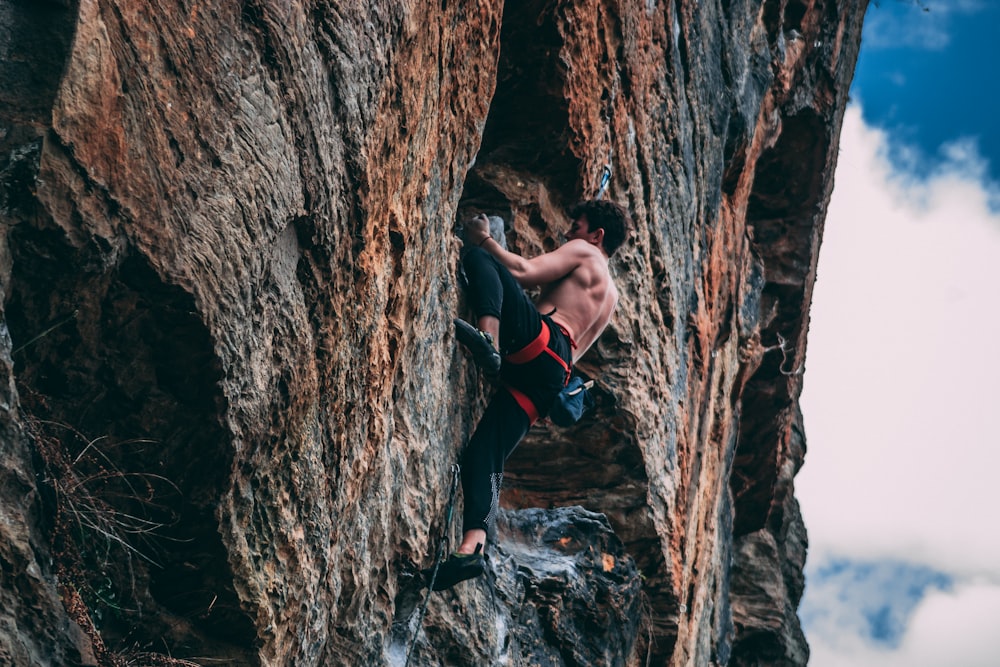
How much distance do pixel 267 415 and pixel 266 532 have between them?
47cm

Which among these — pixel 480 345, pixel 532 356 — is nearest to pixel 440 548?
pixel 480 345

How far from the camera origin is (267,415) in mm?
3730

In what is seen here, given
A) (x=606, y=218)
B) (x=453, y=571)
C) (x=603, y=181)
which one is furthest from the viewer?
(x=603, y=181)

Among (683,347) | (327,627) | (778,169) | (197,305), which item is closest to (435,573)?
(327,627)

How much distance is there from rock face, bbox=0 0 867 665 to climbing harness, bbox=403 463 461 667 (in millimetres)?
86

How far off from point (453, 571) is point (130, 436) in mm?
2429

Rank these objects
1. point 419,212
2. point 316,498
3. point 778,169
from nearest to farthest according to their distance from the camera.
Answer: point 316,498, point 419,212, point 778,169

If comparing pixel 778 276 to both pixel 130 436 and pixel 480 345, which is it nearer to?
pixel 480 345

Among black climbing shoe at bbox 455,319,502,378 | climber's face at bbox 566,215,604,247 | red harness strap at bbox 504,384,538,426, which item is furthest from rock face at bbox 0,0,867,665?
climber's face at bbox 566,215,604,247

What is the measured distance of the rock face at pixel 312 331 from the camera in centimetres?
299

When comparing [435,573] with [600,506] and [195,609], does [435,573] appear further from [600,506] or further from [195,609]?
[600,506]

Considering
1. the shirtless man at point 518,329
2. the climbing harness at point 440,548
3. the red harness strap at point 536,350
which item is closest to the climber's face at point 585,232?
the shirtless man at point 518,329

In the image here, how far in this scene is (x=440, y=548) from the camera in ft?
17.9

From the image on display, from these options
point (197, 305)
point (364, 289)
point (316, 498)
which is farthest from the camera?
point (364, 289)
